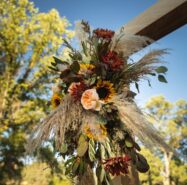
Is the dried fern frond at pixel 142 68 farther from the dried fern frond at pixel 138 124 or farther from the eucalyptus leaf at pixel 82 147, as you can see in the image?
the eucalyptus leaf at pixel 82 147

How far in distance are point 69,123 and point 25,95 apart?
8.79 metres

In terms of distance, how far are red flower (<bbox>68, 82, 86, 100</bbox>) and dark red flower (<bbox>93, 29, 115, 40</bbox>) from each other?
9.4 inches

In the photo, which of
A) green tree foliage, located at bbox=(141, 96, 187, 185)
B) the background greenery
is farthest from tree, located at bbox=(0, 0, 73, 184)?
green tree foliage, located at bbox=(141, 96, 187, 185)

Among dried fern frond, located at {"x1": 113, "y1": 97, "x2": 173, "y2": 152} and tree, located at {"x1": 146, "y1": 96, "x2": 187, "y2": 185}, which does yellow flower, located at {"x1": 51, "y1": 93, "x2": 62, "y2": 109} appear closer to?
dried fern frond, located at {"x1": 113, "y1": 97, "x2": 173, "y2": 152}

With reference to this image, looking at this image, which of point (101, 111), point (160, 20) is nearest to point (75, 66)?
point (101, 111)

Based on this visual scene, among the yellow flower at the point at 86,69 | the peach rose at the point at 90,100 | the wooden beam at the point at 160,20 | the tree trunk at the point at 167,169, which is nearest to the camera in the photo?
the peach rose at the point at 90,100

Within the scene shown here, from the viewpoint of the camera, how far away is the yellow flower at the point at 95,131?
1171 millimetres

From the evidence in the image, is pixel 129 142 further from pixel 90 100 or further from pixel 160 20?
pixel 160 20

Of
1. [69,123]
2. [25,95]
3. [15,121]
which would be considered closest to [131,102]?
[69,123]

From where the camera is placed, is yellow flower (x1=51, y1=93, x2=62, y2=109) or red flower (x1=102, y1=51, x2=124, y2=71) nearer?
red flower (x1=102, y1=51, x2=124, y2=71)

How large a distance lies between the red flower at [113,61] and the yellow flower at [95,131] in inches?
10.1

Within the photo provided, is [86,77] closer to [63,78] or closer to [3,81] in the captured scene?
[63,78]

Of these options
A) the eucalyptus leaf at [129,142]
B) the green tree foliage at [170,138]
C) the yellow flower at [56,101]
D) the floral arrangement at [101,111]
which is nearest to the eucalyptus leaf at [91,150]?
the floral arrangement at [101,111]

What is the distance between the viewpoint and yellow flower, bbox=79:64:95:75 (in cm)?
131
